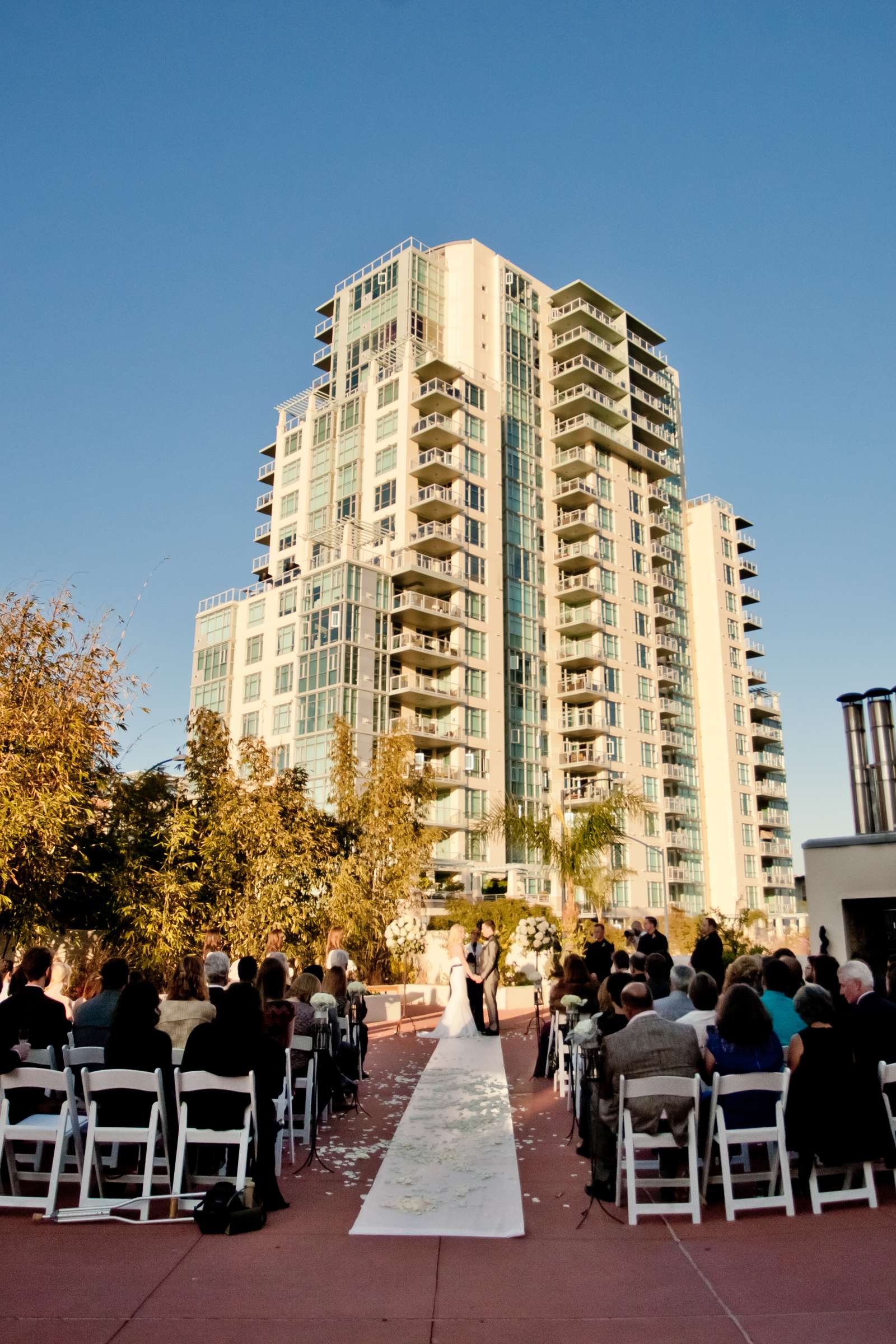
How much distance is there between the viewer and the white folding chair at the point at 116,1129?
6.21 meters

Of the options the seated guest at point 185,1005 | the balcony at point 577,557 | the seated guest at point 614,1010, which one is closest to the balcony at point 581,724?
the balcony at point 577,557

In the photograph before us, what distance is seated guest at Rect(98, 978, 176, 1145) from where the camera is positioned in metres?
6.56

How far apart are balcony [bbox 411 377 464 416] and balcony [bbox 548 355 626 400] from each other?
10369mm

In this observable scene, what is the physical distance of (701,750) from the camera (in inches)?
2650

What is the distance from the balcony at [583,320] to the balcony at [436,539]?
19.3 meters

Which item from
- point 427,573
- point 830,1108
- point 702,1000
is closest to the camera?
point 830,1108

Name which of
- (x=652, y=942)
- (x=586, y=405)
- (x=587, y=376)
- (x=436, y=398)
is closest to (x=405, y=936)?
(x=652, y=942)

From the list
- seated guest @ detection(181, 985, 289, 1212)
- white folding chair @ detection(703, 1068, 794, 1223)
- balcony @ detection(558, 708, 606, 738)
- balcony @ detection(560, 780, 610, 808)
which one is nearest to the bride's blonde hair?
seated guest @ detection(181, 985, 289, 1212)

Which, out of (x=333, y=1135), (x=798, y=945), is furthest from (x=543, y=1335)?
(x=798, y=945)

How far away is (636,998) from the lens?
6.78 m

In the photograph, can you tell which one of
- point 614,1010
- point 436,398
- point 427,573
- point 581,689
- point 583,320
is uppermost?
point 583,320

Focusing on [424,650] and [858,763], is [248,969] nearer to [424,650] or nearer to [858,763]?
[858,763]

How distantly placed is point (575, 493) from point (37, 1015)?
2124 inches

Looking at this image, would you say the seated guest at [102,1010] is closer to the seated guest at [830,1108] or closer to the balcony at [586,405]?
the seated guest at [830,1108]
